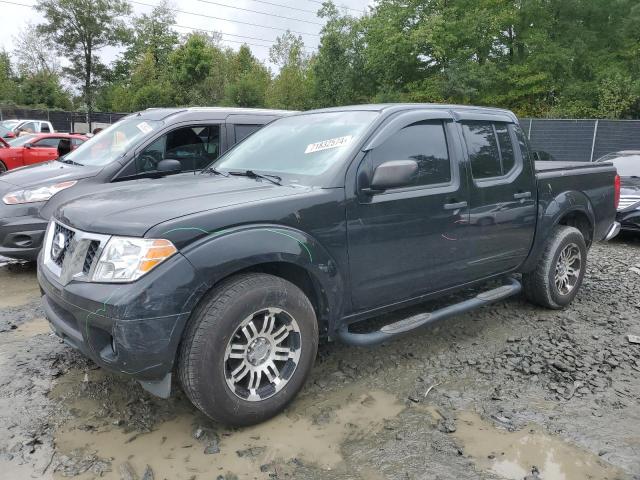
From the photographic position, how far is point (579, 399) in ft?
10.8

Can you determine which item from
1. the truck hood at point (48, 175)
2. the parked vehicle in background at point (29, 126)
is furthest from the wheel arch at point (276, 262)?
the parked vehicle in background at point (29, 126)

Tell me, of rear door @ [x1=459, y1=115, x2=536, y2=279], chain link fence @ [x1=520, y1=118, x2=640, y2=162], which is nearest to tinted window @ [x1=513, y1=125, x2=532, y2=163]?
rear door @ [x1=459, y1=115, x2=536, y2=279]

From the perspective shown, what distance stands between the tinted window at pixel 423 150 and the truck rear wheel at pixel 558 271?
1582mm

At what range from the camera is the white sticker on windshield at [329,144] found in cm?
335

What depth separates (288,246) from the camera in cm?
283

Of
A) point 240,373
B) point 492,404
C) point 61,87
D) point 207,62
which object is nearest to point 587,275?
point 492,404

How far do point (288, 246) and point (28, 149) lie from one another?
13.4 metres

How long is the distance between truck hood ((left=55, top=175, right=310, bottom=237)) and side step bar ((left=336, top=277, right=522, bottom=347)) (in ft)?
3.21

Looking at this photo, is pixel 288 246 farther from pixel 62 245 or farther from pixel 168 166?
pixel 168 166

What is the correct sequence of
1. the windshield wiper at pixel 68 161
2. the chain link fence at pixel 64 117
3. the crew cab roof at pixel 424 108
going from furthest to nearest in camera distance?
the chain link fence at pixel 64 117
the windshield wiper at pixel 68 161
the crew cab roof at pixel 424 108

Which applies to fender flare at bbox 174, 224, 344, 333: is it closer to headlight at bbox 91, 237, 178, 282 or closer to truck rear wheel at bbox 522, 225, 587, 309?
headlight at bbox 91, 237, 178, 282

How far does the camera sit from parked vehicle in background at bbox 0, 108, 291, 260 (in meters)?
5.19

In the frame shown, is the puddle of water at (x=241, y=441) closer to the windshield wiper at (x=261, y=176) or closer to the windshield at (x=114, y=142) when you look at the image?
the windshield wiper at (x=261, y=176)

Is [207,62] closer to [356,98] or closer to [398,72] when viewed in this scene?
[356,98]
